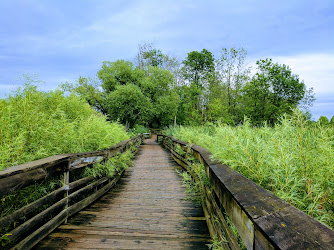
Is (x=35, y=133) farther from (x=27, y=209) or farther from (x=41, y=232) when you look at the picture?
(x=41, y=232)

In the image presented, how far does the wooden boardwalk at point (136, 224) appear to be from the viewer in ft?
7.87

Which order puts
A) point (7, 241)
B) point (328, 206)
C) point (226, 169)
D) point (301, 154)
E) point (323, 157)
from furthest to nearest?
point (226, 169), point (7, 241), point (301, 154), point (323, 157), point (328, 206)

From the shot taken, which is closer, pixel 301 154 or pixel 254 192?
pixel 254 192

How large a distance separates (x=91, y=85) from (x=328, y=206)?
21.1 metres

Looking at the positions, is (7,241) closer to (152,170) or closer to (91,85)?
(152,170)

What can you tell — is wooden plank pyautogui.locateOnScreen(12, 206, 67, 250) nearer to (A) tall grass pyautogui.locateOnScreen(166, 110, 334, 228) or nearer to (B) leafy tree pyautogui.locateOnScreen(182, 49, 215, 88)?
(A) tall grass pyautogui.locateOnScreen(166, 110, 334, 228)

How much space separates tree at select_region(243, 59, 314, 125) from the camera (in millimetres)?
18234

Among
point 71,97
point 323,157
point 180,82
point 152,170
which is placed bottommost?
point 152,170

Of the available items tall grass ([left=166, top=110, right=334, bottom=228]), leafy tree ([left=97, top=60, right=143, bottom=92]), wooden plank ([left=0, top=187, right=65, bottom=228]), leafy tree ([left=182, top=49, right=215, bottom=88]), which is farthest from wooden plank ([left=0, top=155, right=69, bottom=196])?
leafy tree ([left=182, top=49, right=215, bottom=88])

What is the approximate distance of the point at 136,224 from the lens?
116 inches

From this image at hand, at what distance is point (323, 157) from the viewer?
142 cm

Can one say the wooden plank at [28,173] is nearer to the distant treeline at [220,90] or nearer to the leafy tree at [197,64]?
the distant treeline at [220,90]

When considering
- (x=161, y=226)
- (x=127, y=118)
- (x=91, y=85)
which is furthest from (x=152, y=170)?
(x=91, y=85)

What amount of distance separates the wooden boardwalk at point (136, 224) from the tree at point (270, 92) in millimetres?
15974
